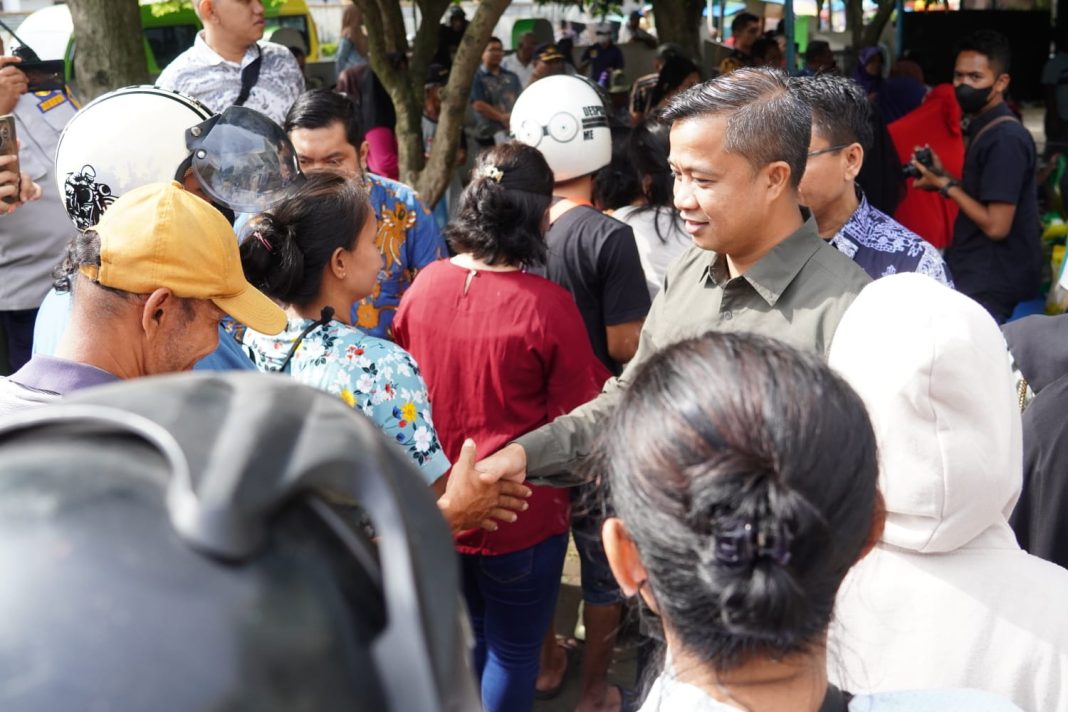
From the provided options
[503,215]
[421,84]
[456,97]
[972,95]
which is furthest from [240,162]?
[421,84]

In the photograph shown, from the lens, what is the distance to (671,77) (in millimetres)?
6156

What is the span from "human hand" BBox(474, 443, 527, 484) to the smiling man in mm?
2139

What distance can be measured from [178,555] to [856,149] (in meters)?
2.87

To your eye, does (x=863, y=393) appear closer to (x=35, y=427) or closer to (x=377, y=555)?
(x=377, y=555)

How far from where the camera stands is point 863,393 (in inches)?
62.5

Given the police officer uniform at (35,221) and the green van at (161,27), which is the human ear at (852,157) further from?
the green van at (161,27)

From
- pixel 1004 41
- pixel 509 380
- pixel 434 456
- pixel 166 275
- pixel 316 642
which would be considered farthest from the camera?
pixel 1004 41

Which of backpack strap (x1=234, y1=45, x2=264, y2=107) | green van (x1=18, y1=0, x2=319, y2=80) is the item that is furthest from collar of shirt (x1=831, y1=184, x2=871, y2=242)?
green van (x1=18, y1=0, x2=319, y2=80)

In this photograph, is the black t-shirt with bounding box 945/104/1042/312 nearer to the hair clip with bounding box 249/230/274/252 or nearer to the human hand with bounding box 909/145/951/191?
the human hand with bounding box 909/145/951/191

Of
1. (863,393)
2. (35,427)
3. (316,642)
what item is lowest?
(863,393)

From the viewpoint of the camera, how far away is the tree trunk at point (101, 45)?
4516 mm

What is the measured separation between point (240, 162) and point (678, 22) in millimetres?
7708

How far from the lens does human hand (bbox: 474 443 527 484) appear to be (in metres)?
2.35

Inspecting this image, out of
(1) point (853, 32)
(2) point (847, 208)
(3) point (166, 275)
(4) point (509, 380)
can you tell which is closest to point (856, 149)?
(2) point (847, 208)
